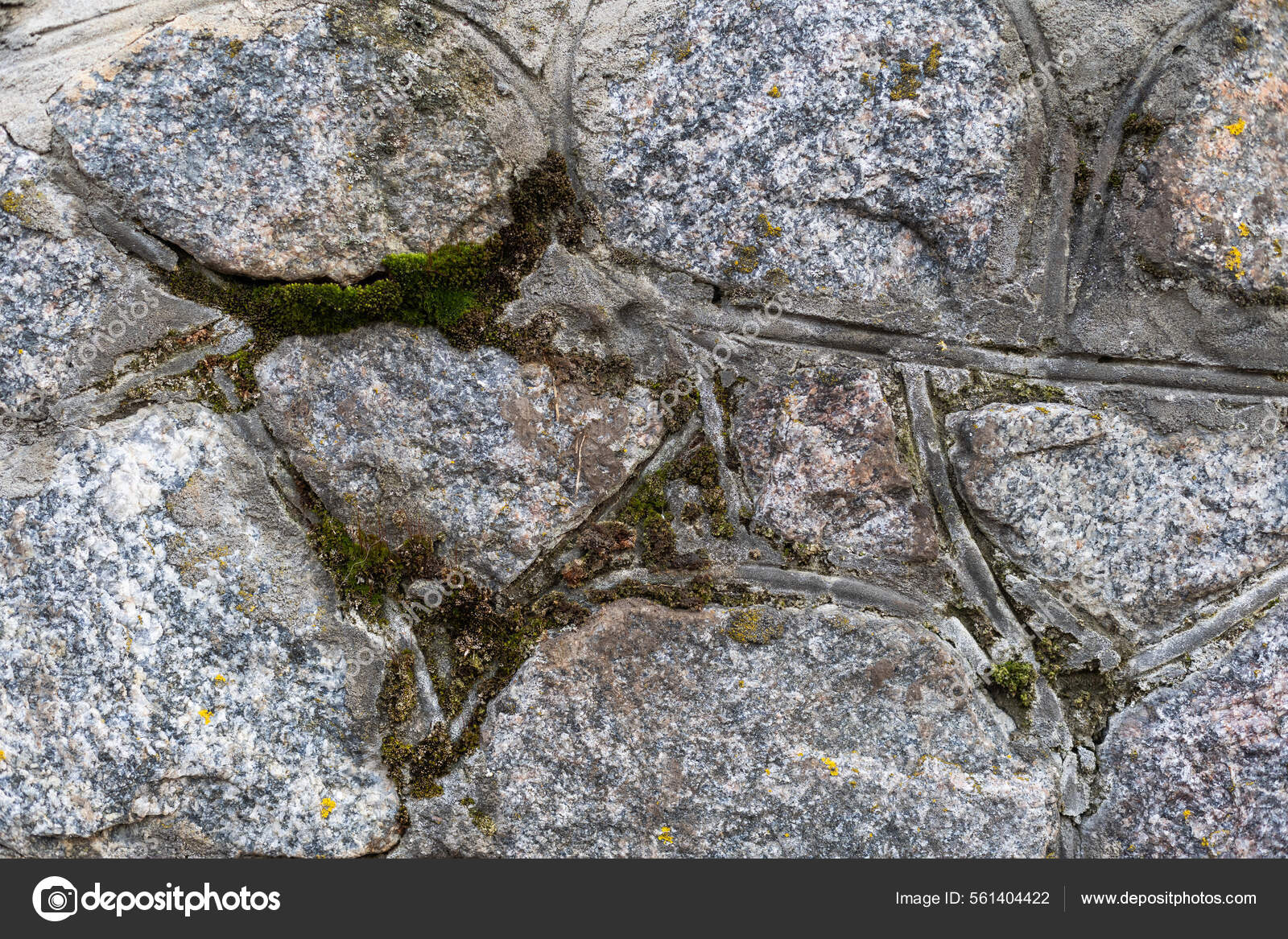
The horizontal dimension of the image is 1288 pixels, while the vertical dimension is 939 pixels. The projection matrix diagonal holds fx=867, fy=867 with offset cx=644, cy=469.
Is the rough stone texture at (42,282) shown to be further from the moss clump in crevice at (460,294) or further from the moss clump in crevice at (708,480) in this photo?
the moss clump in crevice at (708,480)

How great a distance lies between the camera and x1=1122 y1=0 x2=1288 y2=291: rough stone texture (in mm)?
3566

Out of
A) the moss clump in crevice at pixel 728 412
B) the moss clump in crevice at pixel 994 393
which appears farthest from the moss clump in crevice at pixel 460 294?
the moss clump in crevice at pixel 994 393

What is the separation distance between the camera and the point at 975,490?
3.73 m

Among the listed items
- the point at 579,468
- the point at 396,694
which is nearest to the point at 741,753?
the point at 579,468

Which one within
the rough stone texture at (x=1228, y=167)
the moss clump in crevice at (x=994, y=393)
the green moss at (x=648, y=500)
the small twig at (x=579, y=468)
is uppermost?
the rough stone texture at (x=1228, y=167)

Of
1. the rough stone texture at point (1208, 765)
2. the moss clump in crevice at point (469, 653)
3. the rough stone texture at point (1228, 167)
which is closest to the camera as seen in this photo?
the rough stone texture at point (1228, 167)

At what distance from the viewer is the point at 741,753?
372 cm

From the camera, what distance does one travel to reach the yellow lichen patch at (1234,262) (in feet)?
11.8

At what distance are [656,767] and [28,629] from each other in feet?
8.88

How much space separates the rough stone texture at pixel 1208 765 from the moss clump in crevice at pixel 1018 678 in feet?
1.32

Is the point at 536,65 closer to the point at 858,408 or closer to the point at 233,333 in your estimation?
the point at 233,333

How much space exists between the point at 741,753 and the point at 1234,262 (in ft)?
9.57
